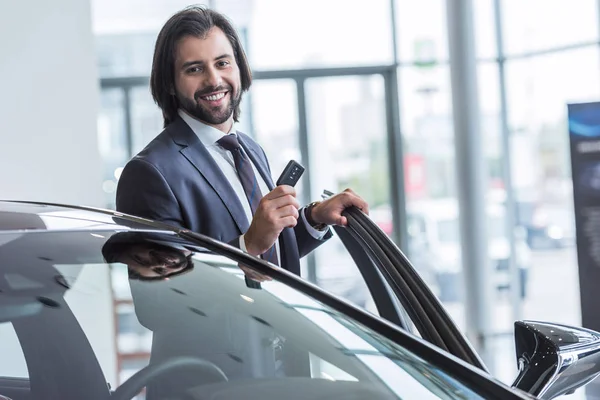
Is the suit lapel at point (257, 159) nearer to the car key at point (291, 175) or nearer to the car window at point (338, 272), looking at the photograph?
the car key at point (291, 175)

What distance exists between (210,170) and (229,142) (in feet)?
0.33

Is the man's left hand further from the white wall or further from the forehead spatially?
the white wall

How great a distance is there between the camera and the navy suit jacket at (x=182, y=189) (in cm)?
189

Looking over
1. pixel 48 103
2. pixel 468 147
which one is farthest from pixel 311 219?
pixel 468 147

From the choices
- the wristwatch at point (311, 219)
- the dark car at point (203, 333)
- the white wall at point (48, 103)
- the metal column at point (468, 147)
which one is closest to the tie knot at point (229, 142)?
the wristwatch at point (311, 219)

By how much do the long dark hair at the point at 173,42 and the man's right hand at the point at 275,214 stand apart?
46cm

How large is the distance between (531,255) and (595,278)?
3.64 meters

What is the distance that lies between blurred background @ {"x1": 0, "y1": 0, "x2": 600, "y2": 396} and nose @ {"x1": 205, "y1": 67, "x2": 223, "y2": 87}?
591 centimetres

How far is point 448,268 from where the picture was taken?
879 centimetres

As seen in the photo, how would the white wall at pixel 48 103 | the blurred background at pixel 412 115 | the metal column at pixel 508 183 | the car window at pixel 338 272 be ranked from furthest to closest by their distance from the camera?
the metal column at pixel 508 183, the car window at pixel 338 272, the blurred background at pixel 412 115, the white wall at pixel 48 103

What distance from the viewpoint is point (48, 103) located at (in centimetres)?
523

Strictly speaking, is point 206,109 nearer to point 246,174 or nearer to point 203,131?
point 203,131

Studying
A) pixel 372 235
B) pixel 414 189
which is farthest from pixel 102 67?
pixel 372 235

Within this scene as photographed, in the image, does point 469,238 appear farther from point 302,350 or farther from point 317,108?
point 302,350
